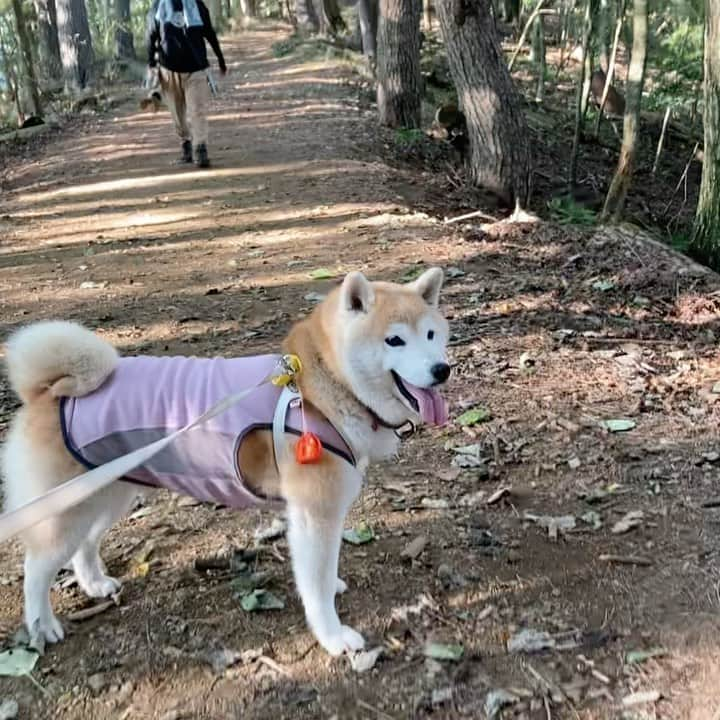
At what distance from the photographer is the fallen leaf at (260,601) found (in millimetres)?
3451

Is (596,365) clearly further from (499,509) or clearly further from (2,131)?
(2,131)

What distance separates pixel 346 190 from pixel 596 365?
5.57m

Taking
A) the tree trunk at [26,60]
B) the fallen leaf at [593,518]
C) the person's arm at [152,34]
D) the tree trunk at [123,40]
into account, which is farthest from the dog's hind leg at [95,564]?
the tree trunk at [123,40]

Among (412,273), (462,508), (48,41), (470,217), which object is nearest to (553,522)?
(462,508)

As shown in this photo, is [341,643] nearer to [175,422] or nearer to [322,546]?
[322,546]

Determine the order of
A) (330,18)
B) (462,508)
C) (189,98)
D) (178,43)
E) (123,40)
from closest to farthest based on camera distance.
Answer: (462,508)
(178,43)
(189,98)
(123,40)
(330,18)

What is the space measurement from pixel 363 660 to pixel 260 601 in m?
0.59

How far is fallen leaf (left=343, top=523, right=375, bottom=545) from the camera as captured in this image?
3.91 meters

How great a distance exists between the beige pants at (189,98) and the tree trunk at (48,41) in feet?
47.4

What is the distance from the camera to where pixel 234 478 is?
3109 mm

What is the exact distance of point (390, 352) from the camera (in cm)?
298

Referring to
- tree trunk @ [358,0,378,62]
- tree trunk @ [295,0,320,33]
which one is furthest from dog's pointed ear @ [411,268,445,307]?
tree trunk @ [295,0,320,33]

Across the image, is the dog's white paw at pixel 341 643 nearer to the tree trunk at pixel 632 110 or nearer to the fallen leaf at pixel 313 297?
the fallen leaf at pixel 313 297

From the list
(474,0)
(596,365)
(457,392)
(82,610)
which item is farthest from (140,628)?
(474,0)
